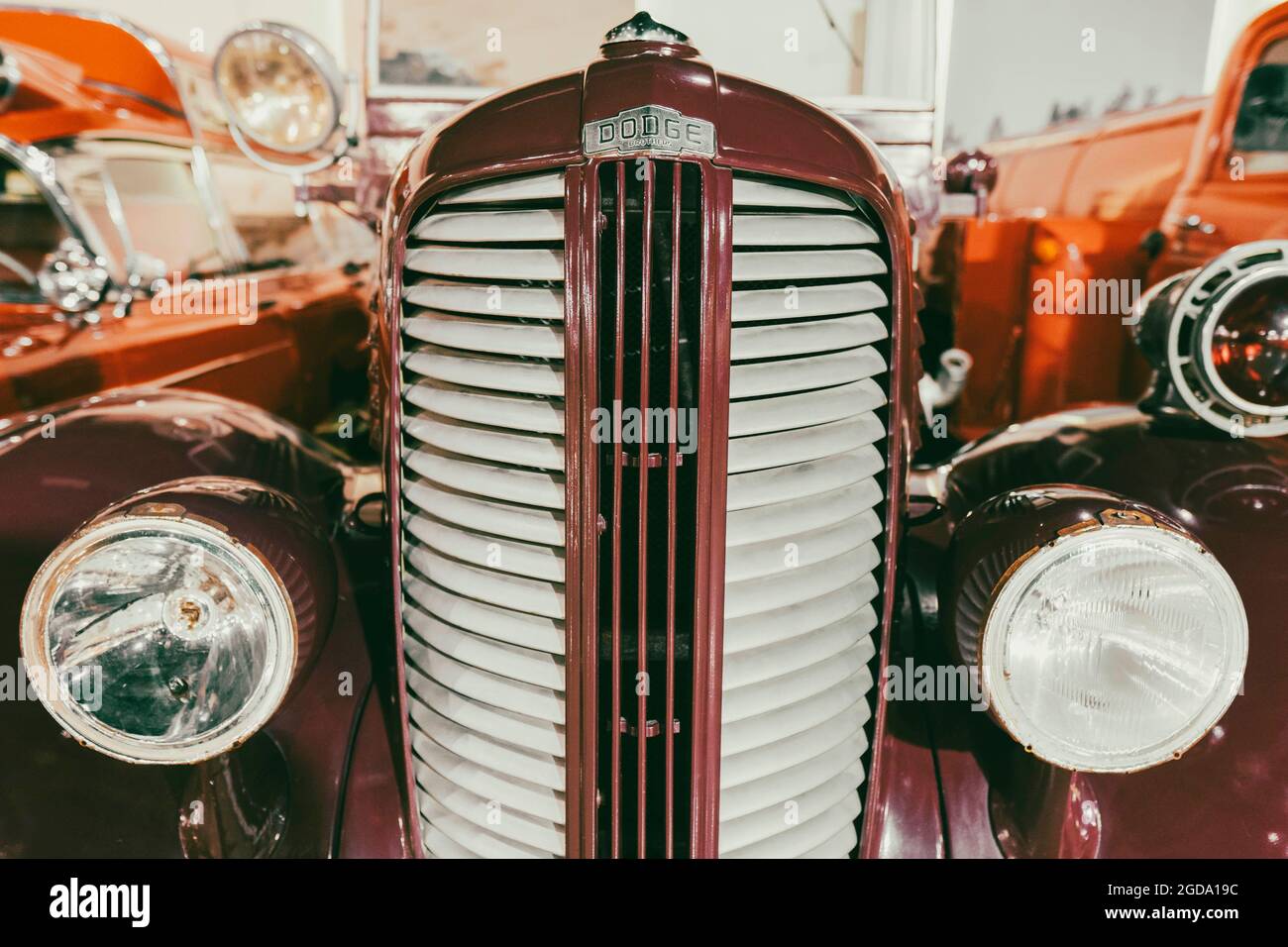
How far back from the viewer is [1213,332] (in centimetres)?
155

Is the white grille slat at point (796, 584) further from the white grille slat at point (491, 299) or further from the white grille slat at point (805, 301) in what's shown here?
the white grille slat at point (491, 299)

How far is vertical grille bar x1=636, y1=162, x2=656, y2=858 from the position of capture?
118 cm

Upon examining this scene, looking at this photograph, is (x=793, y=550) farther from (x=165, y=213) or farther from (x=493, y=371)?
(x=165, y=213)

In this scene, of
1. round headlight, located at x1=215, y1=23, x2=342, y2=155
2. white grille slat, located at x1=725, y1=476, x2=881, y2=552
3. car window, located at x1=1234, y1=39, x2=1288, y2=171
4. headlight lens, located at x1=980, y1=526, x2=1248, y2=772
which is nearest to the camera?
headlight lens, located at x1=980, y1=526, x2=1248, y2=772

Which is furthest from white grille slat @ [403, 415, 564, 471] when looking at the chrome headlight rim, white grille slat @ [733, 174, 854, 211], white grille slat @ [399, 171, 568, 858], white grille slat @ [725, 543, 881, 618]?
the chrome headlight rim

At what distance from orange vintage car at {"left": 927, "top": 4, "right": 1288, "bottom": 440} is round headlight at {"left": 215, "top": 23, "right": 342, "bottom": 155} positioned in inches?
89.9

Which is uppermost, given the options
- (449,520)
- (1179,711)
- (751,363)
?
(751,363)

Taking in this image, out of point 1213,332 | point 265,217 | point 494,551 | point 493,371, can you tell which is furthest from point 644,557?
point 265,217

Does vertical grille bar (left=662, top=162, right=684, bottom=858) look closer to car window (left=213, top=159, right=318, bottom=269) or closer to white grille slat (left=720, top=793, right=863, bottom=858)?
white grille slat (left=720, top=793, right=863, bottom=858)

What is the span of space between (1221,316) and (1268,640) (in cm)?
56

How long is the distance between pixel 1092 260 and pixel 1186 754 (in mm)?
2479
